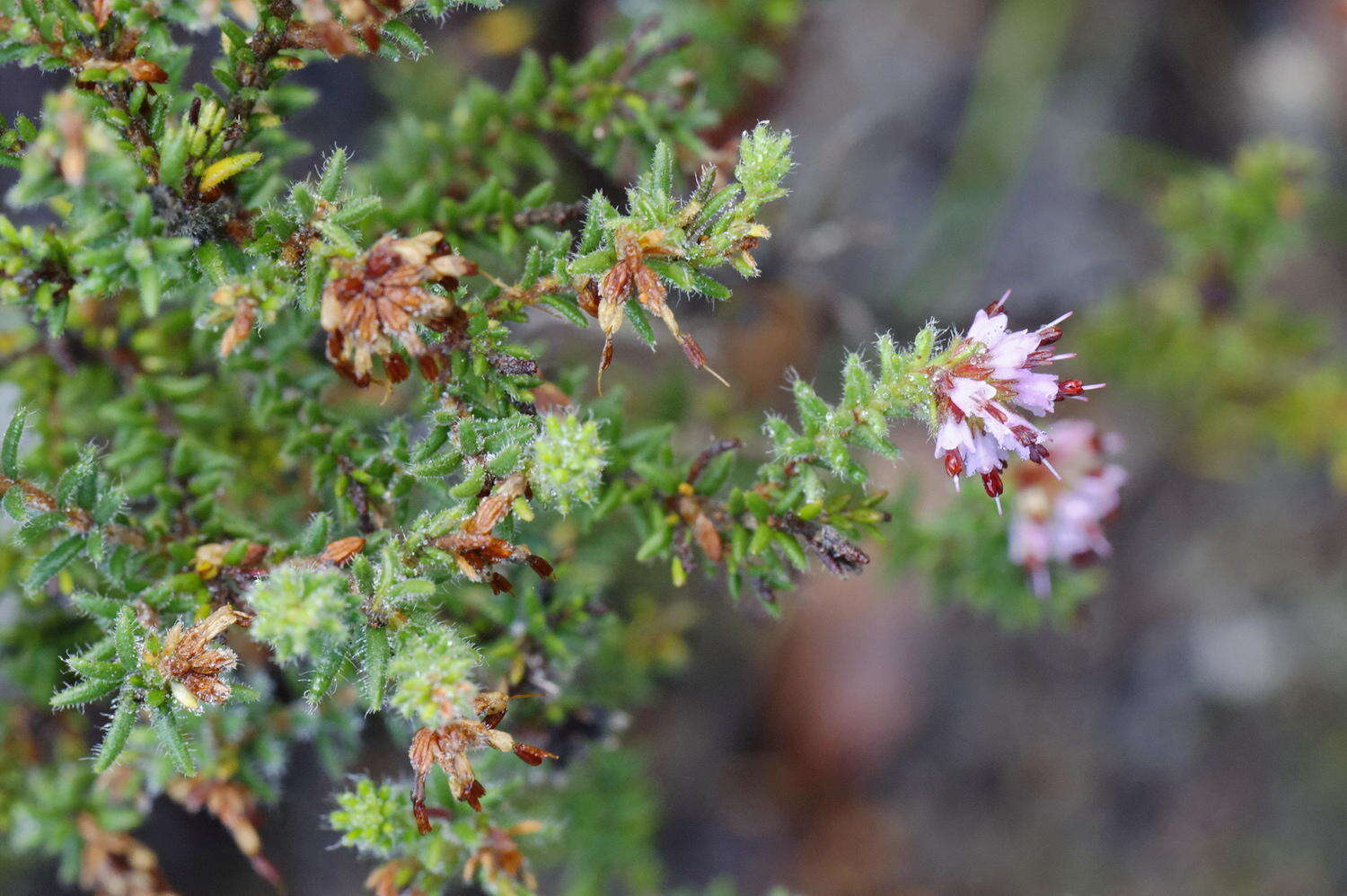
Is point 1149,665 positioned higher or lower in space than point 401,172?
higher

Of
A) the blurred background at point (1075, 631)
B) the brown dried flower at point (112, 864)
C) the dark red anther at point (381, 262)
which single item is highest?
the blurred background at point (1075, 631)

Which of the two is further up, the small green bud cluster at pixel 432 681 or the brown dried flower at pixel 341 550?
the brown dried flower at pixel 341 550

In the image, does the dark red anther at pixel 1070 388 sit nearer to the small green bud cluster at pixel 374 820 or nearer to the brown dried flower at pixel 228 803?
the small green bud cluster at pixel 374 820

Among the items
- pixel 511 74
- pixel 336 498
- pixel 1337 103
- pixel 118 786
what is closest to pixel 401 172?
pixel 336 498

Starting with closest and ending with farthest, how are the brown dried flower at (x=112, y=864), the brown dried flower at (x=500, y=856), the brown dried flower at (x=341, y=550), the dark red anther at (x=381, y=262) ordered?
the dark red anther at (x=381, y=262)
the brown dried flower at (x=341, y=550)
the brown dried flower at (x=500, y=856)
the brown dried flower at (x=112, y=864)

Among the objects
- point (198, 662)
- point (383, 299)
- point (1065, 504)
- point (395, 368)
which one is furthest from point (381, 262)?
point (1065, 504)

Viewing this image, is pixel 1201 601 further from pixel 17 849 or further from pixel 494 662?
pixel 17 849

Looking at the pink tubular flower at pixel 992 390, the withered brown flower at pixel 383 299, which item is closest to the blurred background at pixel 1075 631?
the pink tubular flower at pixel 992 390

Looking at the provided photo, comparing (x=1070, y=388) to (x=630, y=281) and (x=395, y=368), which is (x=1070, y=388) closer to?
(x=630, y=281)
